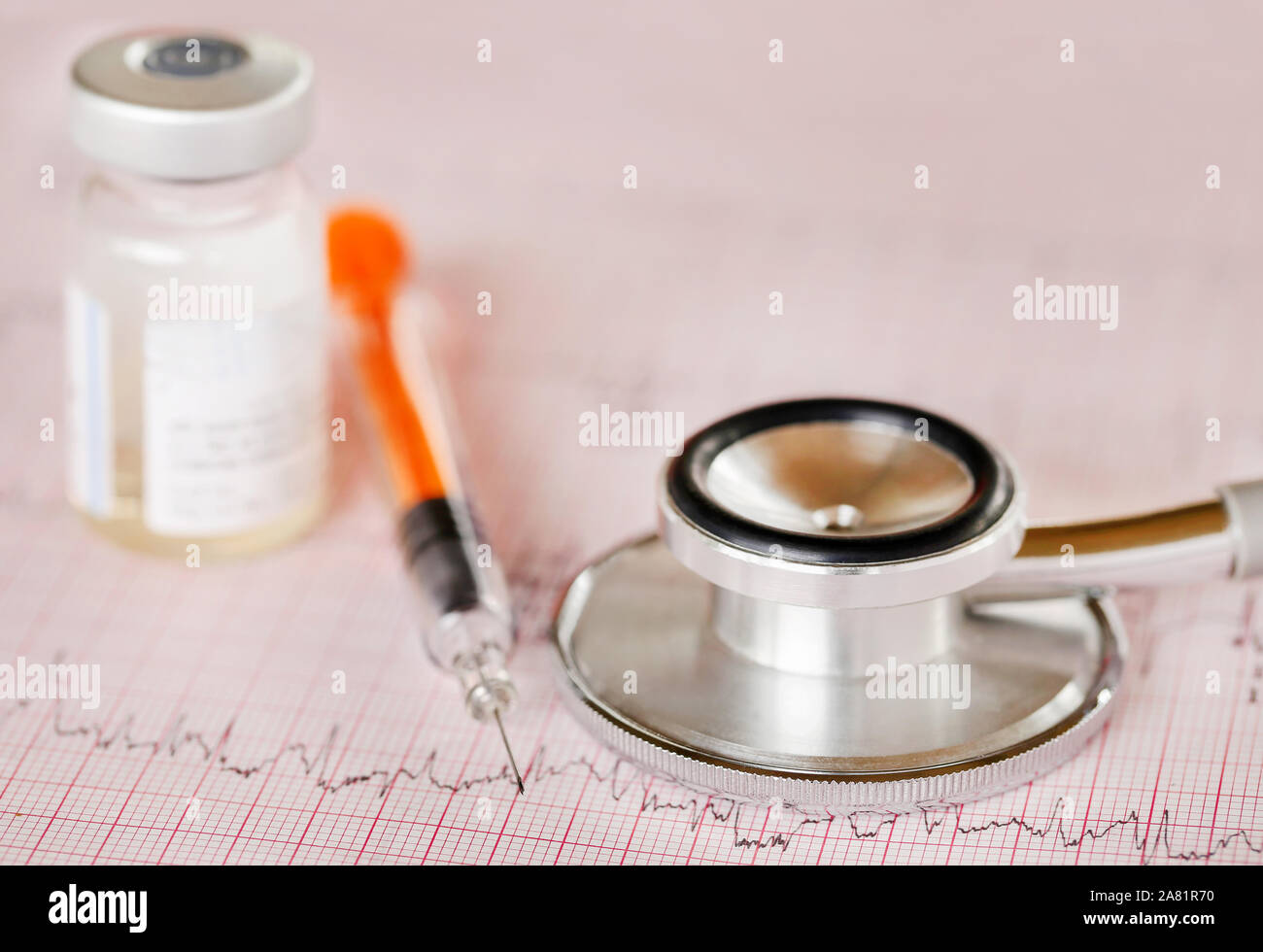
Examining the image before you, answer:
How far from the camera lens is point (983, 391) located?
4.92 ft

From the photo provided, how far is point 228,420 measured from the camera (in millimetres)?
1192

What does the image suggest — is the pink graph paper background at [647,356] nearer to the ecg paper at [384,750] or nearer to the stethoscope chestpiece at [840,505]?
the ecg paper at [384,750]

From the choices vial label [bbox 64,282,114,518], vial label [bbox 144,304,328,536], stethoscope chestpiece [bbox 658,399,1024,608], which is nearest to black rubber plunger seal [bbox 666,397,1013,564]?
stethoscope chestpiece [bbox 658,399,1024,608]

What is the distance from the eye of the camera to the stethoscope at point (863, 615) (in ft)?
3.15

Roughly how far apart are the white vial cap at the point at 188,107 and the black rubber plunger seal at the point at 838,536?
1.16ft

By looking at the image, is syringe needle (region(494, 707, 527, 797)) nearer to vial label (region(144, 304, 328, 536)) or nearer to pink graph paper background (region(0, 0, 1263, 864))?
pink graph paper background (region(0, 0, 1263, 864))

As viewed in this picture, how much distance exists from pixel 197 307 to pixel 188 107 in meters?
0.14

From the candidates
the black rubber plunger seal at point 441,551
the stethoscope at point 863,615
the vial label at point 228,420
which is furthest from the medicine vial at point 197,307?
the stethoscope at point 863,615

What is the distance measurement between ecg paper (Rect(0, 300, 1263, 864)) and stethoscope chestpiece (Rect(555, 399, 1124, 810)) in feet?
0.10

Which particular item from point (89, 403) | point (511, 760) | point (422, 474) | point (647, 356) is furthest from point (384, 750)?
point (647, 356)

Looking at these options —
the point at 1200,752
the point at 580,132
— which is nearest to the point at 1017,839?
the point at 1200,752

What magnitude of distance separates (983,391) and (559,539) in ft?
1.43

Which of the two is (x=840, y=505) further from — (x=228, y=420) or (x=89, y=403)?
(x=89, y=403)

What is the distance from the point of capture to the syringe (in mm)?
1084
